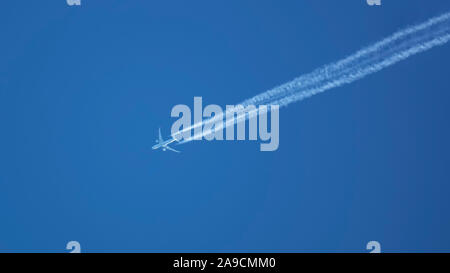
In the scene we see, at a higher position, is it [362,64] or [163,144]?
[362,64]

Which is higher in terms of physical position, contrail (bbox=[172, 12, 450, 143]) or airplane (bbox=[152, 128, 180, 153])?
contrail (bbox=[172, 12, 450, 143])

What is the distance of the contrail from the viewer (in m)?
5.30

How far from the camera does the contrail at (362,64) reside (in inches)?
209

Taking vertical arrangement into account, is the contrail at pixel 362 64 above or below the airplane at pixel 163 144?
above

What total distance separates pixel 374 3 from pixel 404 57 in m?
0.51

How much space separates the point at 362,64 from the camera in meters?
5.34
